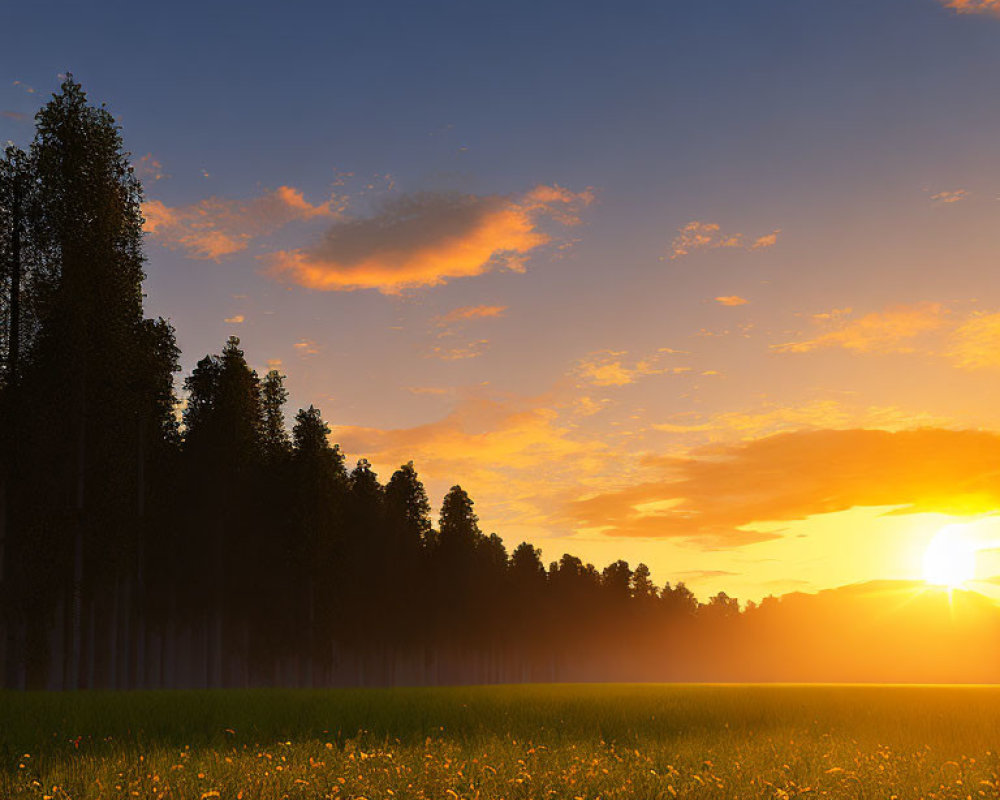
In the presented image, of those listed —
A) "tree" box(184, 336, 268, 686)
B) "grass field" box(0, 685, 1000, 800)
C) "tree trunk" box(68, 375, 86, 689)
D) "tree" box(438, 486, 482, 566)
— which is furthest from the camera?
"tree" box(438, 486, 482, 566)

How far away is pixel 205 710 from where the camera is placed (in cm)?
1698

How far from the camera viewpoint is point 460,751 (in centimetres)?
1325

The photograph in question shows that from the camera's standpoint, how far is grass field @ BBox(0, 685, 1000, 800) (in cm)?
1038

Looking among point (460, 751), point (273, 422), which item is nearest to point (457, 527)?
point (273, 422)

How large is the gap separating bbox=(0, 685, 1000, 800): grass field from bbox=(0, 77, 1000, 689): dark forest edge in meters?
13.2

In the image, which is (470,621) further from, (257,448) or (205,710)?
(205,710)

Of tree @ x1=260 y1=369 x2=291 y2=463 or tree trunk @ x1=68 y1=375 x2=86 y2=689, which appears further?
tree @ x1=260 y1=369 x2=291 y2=463

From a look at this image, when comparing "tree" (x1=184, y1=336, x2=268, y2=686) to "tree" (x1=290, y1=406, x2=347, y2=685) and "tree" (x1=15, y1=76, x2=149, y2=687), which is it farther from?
"tree" (x1=15, y1=76, x2=149, y2=687)

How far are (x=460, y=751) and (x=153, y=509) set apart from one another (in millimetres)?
31913

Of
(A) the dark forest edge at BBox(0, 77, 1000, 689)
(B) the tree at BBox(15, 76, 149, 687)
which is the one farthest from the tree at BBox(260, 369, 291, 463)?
(B) the tree at BBox(15, 76, 149, 687)

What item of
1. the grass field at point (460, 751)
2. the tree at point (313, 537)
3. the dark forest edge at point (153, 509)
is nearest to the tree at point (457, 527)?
the dark forest edge at point (153, 509)

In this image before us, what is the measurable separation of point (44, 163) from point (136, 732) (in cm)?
2212

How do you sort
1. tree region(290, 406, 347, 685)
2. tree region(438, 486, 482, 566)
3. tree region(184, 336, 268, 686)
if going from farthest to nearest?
tree region(438, 486, 482, 566) → tree region(290, 406, 347, 685) → tree region(184, 336, 268, 686)

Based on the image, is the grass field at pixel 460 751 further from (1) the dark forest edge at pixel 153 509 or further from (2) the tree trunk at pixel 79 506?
(1) the dark forest edge at pixel 153 509
